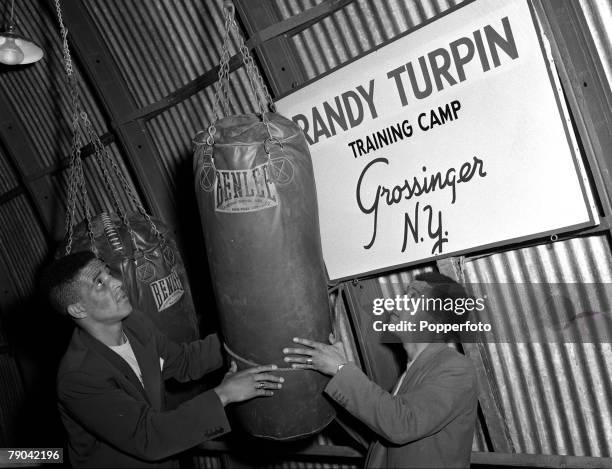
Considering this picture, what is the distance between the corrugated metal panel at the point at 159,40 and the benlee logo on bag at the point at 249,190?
2.54 metres

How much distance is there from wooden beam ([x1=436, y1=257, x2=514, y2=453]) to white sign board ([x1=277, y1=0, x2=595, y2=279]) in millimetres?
920

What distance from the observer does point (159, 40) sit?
5.60m

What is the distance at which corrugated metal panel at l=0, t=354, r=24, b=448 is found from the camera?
8.87 meters

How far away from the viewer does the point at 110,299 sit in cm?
346

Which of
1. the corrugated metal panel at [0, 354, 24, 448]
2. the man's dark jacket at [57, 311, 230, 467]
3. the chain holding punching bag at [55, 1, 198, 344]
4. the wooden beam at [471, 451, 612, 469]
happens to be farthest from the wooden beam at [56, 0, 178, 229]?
the corrugated metal panel at [0, 354, 24, 448]

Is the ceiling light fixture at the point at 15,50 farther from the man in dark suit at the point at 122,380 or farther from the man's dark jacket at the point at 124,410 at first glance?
the man's dark jacket at the point at 124,410

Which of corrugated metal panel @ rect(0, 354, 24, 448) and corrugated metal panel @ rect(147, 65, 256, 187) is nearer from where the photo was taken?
corrugated metal panel @ rect(147, 65, 256, 187)

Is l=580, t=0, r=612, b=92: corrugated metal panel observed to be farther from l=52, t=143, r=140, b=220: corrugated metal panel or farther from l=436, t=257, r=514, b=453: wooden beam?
l=52, t=143, r=140, b=220: corrugated metal panel

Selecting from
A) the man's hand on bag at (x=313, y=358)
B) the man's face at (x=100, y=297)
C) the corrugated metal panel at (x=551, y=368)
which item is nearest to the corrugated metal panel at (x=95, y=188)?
the man's face at (x=100, y=297)

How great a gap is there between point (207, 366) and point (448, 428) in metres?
1.81

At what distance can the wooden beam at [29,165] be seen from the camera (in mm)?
7668

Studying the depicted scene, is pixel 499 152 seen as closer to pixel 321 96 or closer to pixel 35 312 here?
pixel 321 96

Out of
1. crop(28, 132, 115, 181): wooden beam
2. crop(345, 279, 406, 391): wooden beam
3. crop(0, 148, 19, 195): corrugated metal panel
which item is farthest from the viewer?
crop(0, 148, 19, 195): corrugated metal panel

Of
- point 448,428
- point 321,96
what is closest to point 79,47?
point 321,96
